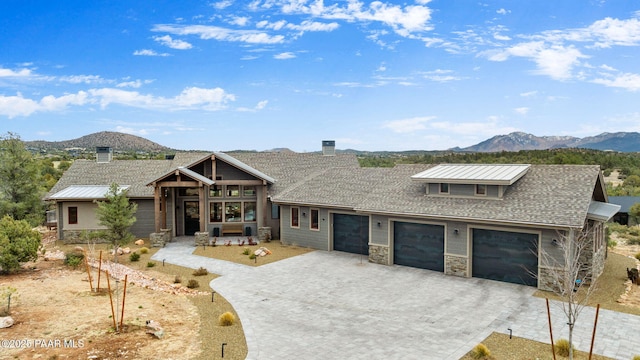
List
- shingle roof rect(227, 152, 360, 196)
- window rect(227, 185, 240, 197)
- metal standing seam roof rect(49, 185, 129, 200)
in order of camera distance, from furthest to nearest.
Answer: shingle roof rect(227, 152, 360, 196) < window rect(227, 185, 240, 197) < metal standing seam roof rect(49, 185, 129, 200)

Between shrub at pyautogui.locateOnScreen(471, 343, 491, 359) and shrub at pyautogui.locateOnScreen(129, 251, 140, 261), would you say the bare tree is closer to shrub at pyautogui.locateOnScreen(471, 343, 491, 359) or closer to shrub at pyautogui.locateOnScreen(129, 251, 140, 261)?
shrub at pyautogui.locateOnScreen(471, 343, 491, 359)

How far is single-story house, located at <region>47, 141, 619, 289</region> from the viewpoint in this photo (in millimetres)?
15677

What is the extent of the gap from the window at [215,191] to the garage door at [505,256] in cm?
1584

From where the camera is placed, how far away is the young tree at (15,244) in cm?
1695

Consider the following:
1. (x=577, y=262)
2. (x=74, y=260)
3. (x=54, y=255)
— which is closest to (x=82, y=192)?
(x=54, y=255)

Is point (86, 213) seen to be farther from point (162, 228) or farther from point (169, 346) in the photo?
point (169, 346)

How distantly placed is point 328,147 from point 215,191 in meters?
11.3

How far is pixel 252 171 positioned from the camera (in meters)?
25.2

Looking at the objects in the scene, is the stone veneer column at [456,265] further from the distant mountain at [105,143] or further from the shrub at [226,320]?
the distant mountain at [105,143]

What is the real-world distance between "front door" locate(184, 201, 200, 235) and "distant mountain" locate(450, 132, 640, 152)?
12267 cm

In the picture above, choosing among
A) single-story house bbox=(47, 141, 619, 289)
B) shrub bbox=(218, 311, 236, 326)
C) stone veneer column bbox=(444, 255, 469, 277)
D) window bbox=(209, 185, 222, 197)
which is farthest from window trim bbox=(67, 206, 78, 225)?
stone veneer column bbox=(444, 255, 469, 277)

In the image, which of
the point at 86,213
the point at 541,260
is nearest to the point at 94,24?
the point at 86,213

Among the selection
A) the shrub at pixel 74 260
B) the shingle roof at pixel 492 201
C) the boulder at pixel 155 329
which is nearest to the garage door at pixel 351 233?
the shingle roof at pixel 492 201

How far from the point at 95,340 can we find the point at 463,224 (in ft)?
43.6
